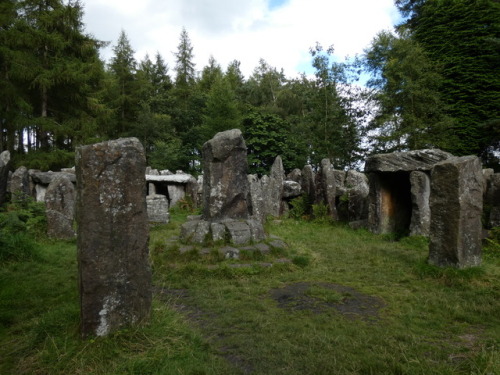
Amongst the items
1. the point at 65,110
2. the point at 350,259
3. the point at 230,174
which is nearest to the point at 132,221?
the point at 230,174

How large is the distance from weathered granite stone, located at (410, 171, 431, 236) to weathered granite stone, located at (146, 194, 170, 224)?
8.15 m

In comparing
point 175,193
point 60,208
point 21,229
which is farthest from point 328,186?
point 21,229

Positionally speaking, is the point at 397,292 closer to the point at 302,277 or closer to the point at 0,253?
the point at 302,277

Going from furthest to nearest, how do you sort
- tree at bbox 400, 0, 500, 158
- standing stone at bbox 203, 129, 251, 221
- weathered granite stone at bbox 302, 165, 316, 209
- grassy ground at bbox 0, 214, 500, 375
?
tree at bbox 400, 0, 500, 158, weathered granite stone at bbox 302, 165, 316, 209, standing stone at bbox 203, 129, 251, 221, grassy ground at bbox 0, 214, 500, 375

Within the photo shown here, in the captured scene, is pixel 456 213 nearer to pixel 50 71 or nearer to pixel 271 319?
pixel 271 319

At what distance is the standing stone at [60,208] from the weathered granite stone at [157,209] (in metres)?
2.75

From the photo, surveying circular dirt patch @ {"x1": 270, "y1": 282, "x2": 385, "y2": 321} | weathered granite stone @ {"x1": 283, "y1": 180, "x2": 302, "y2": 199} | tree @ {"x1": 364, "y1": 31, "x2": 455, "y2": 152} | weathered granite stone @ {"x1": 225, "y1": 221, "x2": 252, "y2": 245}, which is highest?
tree @ {"x1": 364, "y1": 31, "x2": 455, "y2": 152}

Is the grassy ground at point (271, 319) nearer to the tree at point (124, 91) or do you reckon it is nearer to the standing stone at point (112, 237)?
the standing stone at point (112, 237)

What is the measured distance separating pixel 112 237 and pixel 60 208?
7.21m

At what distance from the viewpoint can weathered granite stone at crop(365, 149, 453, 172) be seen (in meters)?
8.82

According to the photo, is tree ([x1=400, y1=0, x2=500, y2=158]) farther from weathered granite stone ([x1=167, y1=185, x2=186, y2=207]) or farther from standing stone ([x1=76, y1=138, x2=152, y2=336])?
standing stone ([x1=76, y1=138, x2=152, y2=336])

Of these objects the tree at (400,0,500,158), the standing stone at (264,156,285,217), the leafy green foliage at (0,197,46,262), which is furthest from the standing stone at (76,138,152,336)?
the tree at (400,0,500,158)

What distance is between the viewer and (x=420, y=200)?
888cm

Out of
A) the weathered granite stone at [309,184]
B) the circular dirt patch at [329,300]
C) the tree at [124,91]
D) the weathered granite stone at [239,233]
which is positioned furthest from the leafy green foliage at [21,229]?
the tree at [124,91]
